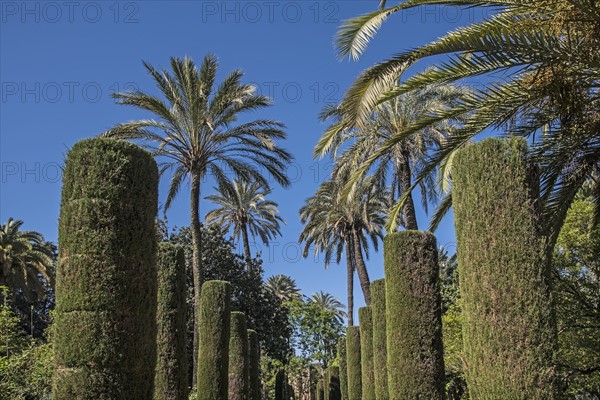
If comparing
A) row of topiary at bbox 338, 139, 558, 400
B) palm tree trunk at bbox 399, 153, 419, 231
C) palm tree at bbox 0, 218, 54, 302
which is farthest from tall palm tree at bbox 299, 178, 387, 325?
row of topiary at bbox 338, 139, 558, 400

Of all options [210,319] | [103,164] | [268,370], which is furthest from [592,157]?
[268,370]

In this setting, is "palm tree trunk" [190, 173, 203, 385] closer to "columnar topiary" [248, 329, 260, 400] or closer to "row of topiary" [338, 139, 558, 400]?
"columnar topiary" [248, 329, 260, 400]

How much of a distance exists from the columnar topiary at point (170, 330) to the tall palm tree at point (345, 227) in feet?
55.8

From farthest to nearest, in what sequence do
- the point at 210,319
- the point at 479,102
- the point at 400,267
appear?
the point at 210,319 → the point at 400,267 → the point at 479,102

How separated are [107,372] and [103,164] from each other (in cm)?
260

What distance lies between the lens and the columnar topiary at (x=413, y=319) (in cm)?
1106

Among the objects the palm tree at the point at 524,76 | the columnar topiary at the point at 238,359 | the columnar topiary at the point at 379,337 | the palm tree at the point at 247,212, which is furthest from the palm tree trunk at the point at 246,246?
the palm tree at the point at 524,76

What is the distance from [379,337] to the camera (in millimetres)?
15141

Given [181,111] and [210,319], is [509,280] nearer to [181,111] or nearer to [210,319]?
[210,319]

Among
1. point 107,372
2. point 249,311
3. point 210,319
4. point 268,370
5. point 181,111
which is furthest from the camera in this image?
point 268,370

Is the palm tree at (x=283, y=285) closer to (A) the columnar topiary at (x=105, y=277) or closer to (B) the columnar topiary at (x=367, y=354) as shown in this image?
(B) the columnar topiary at (x=367, y=354)

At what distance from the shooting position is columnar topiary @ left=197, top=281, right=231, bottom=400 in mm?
15812

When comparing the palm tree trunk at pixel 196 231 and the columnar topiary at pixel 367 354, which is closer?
the columnar topiary at pixel 367 354

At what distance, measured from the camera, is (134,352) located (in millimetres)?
6824
